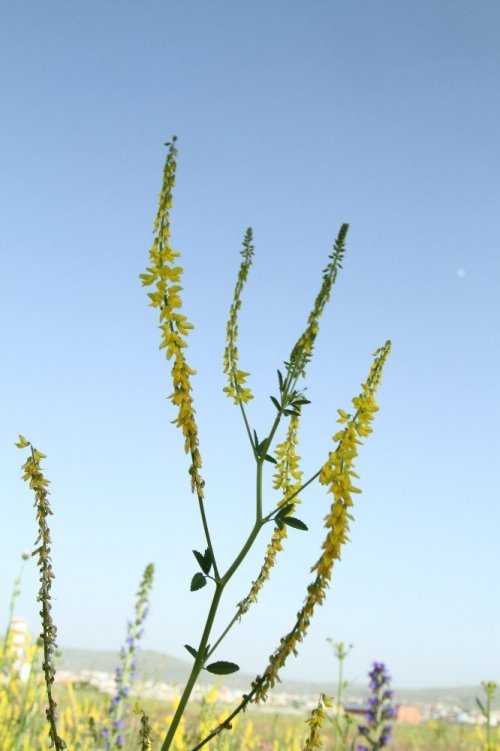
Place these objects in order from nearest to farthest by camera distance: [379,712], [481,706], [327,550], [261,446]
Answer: [327,550], [261,446], [481,706], [379,712]

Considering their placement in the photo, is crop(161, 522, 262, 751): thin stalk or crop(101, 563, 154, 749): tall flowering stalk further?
crop(101, 563, 154, 749): tall flowering stalk

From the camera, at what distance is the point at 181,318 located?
7.59 ft

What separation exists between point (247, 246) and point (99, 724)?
748 centimetres

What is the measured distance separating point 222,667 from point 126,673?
290 inches

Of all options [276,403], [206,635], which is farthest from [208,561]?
[276,403]

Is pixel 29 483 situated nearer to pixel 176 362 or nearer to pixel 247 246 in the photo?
pixel 176 362

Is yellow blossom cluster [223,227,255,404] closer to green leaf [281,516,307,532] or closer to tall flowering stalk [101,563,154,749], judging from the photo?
green leaf [281,516,307,532]

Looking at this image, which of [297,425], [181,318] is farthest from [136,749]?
[181,318]

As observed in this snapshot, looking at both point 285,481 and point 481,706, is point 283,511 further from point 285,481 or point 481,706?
point 481,706

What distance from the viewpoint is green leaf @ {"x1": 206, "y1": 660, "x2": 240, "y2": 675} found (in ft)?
6.74

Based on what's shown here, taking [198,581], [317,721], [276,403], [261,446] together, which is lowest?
[317,721]

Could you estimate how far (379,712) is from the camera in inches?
283

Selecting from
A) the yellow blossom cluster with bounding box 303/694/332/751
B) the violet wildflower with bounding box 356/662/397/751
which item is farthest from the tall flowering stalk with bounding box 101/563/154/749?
the yellow blossom cluster with bounding box 303/694/332/751

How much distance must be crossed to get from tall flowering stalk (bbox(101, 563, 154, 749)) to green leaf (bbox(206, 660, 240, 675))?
657cm
